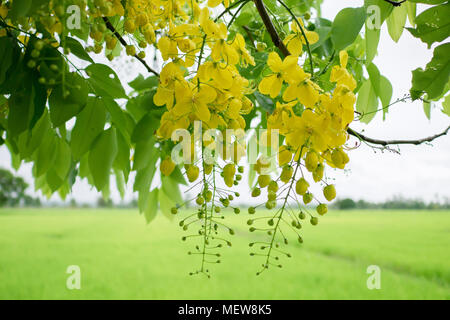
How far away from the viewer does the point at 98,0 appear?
0.83ft

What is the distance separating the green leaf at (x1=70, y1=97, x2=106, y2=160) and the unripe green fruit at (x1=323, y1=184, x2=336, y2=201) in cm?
26

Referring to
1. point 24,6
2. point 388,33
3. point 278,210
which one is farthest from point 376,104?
point 24,6

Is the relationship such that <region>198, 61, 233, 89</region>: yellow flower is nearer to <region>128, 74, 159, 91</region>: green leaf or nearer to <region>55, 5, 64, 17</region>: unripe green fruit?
<region>55, 5, 64, 17</region>: unripe green fruit

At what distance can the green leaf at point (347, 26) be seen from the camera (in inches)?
11.9

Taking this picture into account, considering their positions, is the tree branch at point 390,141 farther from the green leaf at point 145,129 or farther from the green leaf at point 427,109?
the green leaf at point 145,129

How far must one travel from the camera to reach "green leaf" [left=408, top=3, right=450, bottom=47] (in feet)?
0.93

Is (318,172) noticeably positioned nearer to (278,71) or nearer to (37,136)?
(278,71)

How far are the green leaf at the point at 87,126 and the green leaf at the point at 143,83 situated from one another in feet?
0.58

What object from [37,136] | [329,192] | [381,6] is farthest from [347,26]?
[37,136]

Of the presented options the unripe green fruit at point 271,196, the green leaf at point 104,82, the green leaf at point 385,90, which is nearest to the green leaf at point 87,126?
the green leaf at point 104,82

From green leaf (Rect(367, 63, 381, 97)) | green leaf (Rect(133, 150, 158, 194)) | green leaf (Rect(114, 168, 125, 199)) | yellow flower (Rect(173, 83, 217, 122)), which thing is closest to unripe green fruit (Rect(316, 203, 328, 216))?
yellow flower (Rect(173, 83, 217, 122))

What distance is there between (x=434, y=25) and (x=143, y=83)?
0.41 meters
